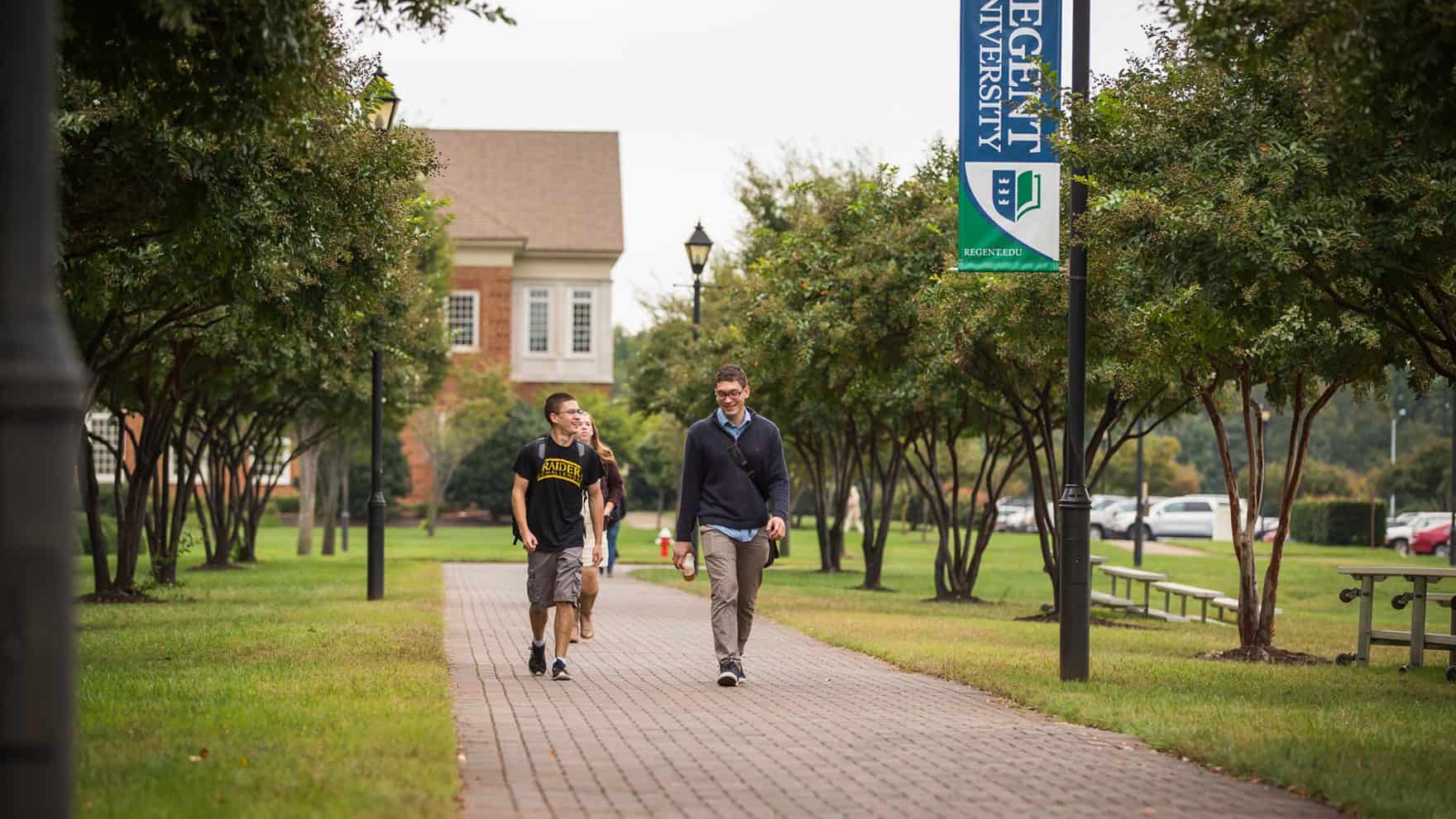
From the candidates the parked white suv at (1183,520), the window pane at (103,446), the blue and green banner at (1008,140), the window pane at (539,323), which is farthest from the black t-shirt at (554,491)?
the window pane at (539,323)

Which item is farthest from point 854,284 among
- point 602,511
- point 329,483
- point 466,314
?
point 466,314

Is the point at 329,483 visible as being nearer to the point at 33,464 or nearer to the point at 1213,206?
the point at 1213,206

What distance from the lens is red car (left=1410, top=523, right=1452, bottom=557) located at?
54.1m

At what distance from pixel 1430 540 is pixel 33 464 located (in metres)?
55.0

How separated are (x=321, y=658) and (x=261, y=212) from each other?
3335 mm

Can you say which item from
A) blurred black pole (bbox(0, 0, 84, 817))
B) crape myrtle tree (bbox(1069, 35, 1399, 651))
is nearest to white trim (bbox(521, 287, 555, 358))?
crape myrtle tree (bbox(1069, 35, 1399, 651))

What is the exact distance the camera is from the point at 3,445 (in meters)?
3.85

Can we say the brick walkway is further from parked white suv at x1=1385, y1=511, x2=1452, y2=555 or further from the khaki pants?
parked white suv at x1=1385, y1=511, x2=1452, y2=555

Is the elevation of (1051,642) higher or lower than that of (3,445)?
lower

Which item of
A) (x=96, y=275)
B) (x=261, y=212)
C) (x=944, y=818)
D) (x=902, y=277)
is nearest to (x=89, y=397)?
(x=96, y=275)

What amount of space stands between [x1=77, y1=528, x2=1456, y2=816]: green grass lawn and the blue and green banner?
297 centimetres

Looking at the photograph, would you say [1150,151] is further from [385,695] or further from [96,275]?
[96,275]

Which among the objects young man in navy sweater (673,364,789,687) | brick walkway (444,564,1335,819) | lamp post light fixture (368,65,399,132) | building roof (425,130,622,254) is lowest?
brick walkway (444,564,1335,819)

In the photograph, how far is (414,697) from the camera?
33.8 ft
